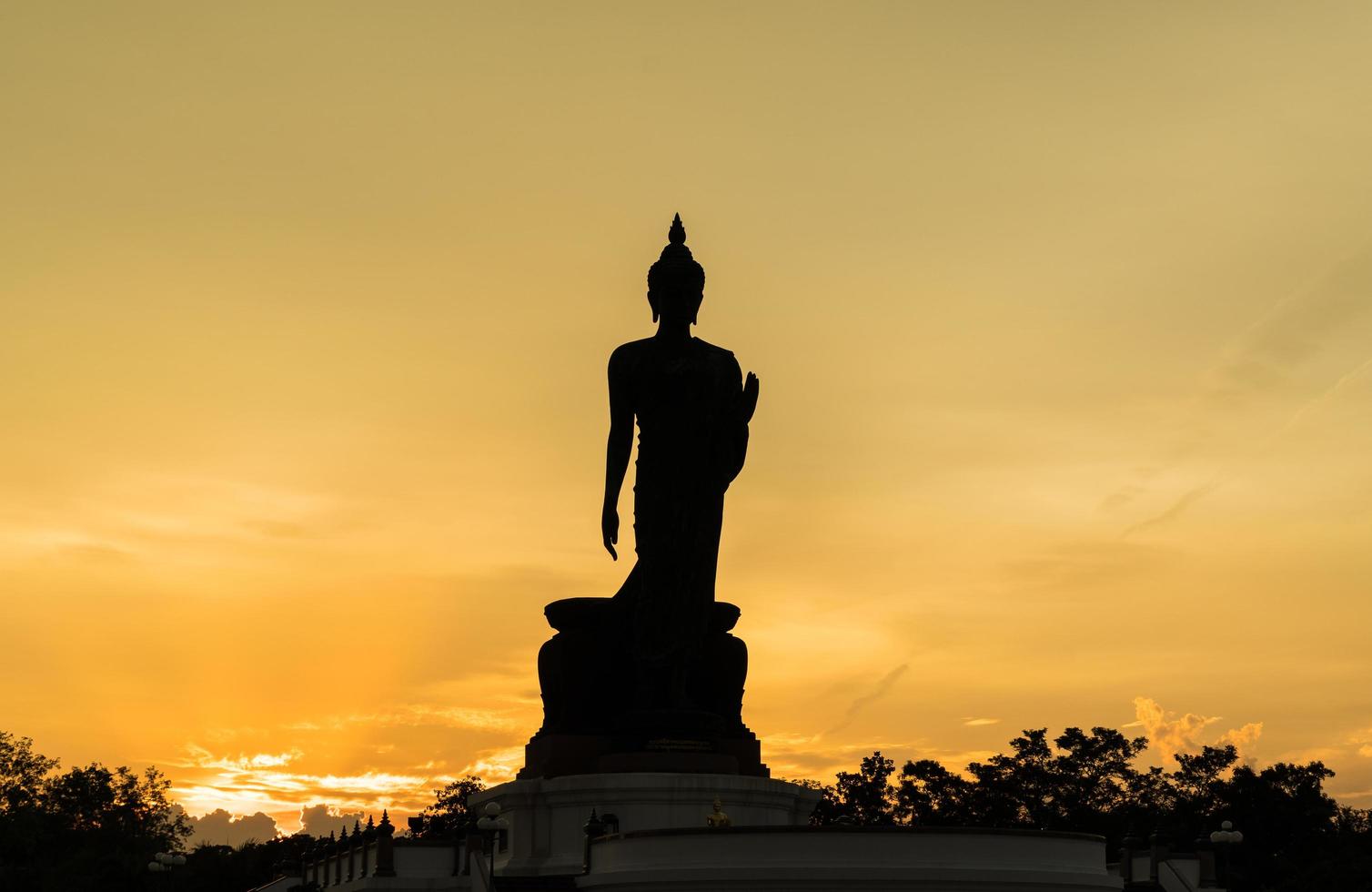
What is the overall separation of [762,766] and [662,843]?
702 centimetres

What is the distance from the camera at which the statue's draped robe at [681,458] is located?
3781cm

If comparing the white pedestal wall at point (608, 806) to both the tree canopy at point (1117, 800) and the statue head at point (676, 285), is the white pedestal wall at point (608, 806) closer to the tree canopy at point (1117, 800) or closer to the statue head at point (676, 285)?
the statue head at point (676, 285)

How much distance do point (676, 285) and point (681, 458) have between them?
12.0ft

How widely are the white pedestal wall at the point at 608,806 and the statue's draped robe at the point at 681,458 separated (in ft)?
12.4

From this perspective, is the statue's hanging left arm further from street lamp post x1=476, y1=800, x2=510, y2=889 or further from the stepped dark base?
street lamp post x1=476, y1=800, x2=510, y2=889

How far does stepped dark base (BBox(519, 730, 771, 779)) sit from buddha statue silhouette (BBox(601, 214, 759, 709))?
2.14m

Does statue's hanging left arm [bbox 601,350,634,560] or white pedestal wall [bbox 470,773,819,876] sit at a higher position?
statue's hanging left arm [bbox 601,350,634,560]

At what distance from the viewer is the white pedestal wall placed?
34.6m

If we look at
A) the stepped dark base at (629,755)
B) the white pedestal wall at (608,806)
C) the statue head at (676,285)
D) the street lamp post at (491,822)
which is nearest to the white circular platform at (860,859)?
the street lamp post at (491,822)

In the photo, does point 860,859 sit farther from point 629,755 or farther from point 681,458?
point 681,458

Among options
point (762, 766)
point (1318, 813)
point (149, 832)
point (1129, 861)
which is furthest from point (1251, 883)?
point (149, 832)

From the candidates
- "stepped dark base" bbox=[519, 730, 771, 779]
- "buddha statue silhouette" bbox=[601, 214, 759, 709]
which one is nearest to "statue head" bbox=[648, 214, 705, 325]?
"buddha statue silhouette" bbox=[601, 214, 759, 709]

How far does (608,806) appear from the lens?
34.7 meters

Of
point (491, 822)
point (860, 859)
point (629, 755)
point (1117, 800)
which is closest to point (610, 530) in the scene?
point (629, 755)
